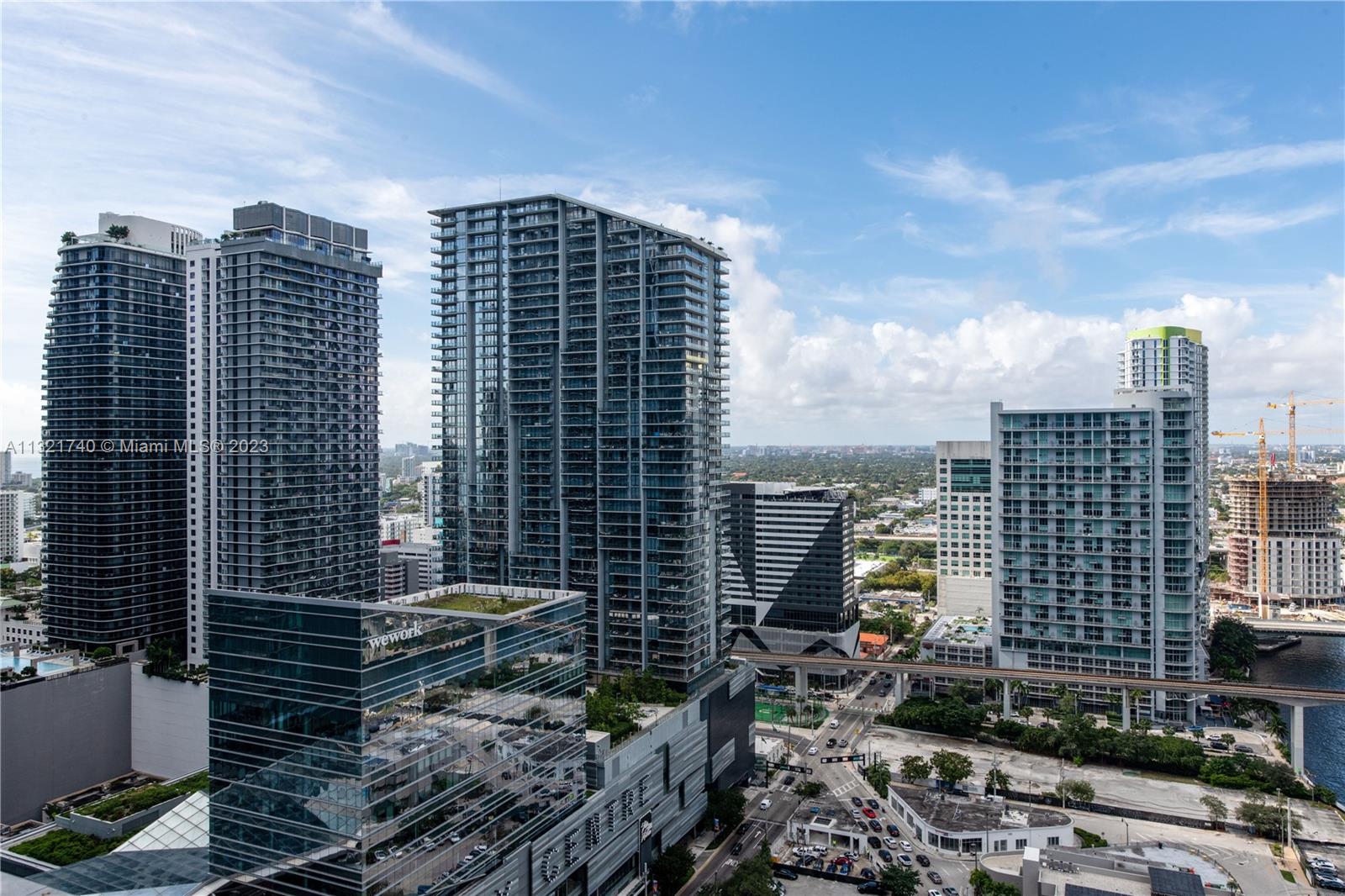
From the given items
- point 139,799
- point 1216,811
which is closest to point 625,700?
point 139,799

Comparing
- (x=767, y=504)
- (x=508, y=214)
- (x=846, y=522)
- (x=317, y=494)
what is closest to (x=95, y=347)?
(x=317, y=494)

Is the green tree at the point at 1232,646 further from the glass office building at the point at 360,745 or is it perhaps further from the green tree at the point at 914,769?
the glass office building at the point at 360,745

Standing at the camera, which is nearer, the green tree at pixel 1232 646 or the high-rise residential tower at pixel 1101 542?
the high-rise residential tower at pixel 1101 542

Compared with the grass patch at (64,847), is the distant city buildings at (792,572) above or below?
above

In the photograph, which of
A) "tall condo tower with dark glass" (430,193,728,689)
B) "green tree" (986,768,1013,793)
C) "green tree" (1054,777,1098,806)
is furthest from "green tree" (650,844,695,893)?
"green tree" (1054,777,1098,806)

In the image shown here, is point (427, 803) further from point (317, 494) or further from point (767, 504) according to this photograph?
point (767, 504)

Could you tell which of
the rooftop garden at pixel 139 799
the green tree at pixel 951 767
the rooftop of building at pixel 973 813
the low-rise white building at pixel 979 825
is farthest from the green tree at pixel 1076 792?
the rooftop garden at pixel 139 799

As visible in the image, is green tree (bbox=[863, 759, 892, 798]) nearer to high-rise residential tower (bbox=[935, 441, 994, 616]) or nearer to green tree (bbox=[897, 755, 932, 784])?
green tree (bbox=[897, 755, 932, 784])
